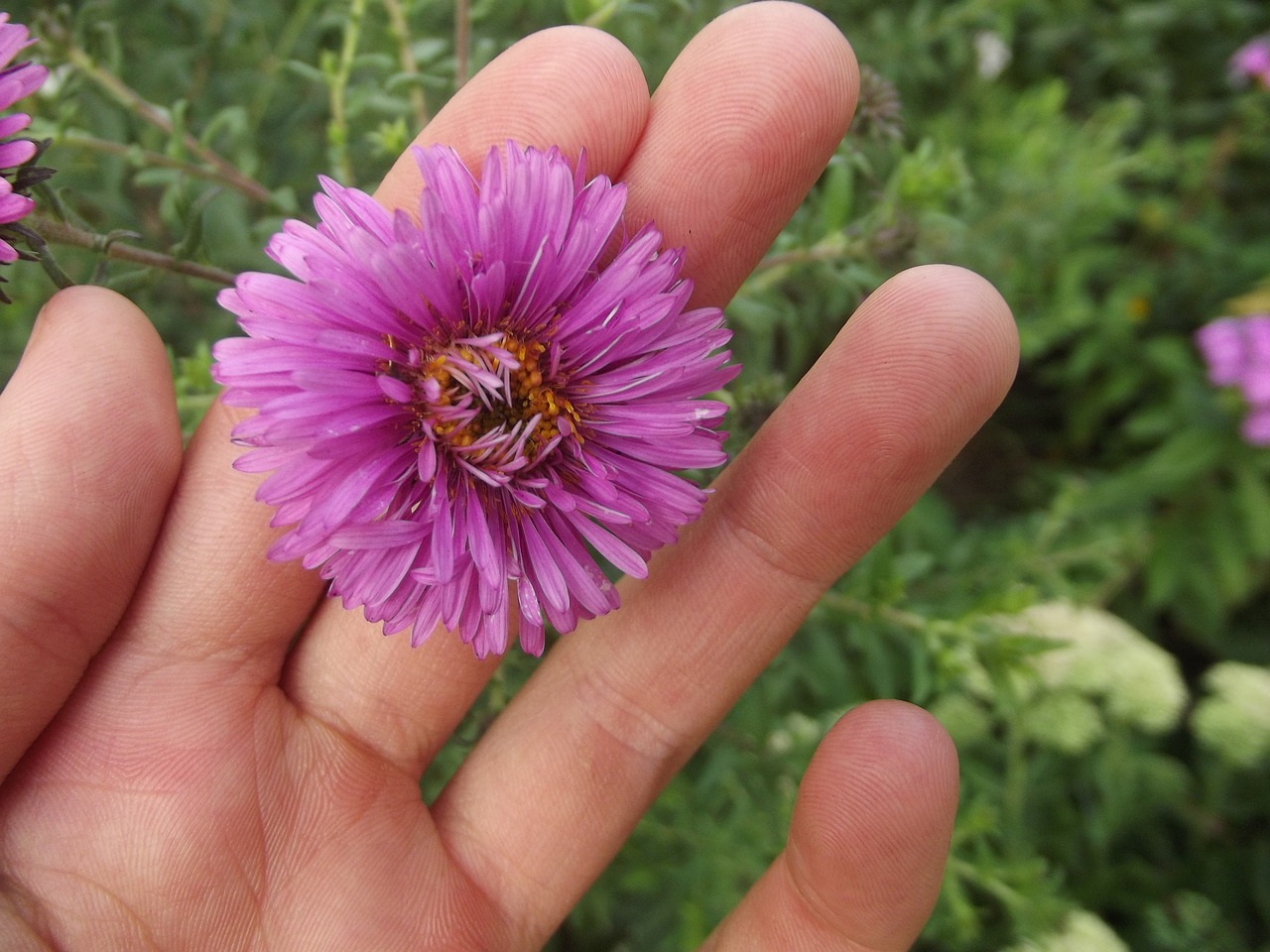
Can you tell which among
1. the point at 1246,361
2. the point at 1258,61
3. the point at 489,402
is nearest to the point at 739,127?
the point at 489,402

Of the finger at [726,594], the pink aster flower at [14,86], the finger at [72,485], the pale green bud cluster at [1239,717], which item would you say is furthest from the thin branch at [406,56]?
the pale green bud cluster at [1239,717]

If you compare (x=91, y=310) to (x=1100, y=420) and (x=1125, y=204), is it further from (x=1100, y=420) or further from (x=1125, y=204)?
(x=1100, y=420)

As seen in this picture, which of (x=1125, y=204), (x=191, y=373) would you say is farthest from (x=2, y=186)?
(x=1125, y=204)

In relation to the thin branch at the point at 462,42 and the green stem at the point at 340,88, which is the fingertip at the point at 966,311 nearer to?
the thin branch at the point at 462,42

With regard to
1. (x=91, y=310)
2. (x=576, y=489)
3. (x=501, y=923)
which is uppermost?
(x=91, y=310)

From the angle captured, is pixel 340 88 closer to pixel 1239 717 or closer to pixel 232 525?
pixel 232 525

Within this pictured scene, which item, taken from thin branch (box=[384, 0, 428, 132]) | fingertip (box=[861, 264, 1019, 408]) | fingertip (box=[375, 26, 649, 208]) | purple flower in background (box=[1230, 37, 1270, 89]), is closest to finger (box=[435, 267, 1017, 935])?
fingertip (box=[861, 264, 1019, 408])
